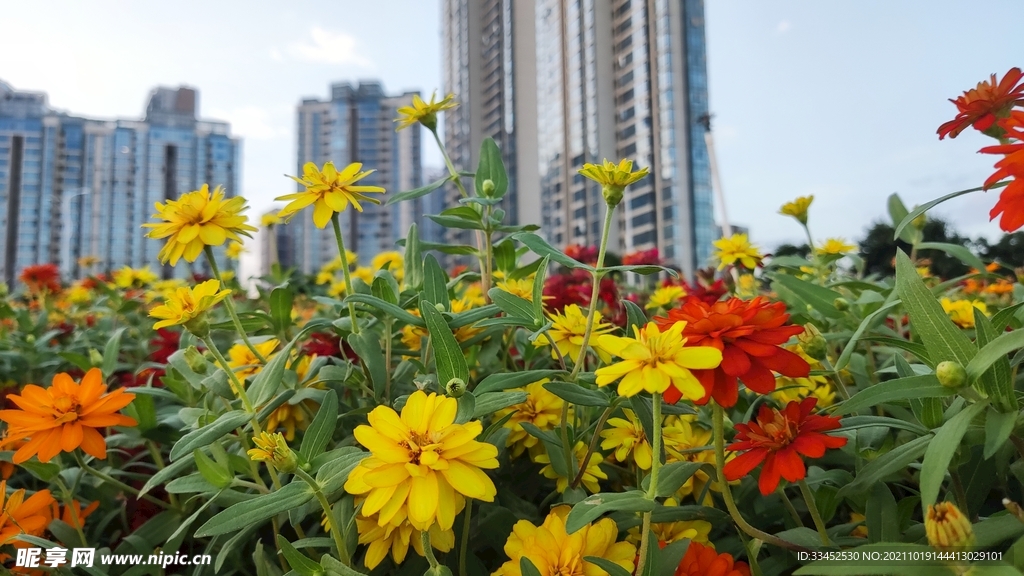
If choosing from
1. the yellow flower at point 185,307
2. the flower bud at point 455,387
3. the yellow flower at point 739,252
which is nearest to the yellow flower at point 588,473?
the flower bud at point 455,387

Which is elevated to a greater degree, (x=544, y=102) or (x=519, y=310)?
(x=544, y=102)

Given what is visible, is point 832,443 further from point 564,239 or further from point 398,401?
point 564,239

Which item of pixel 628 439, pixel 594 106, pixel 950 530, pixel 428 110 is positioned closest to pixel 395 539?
pixel 628 439

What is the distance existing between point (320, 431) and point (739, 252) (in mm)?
530

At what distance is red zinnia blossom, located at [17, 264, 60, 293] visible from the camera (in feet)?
4.38

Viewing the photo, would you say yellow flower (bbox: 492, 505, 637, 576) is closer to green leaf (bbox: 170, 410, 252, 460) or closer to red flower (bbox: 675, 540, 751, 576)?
red flower (bbox: 675, 540, 751, 576)

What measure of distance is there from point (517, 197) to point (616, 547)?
69.4 ft

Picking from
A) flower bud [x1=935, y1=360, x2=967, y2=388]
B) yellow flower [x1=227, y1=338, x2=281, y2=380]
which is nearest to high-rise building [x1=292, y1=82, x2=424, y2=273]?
yellow flower [x1=227, y1=338, x2=281, y2=380]

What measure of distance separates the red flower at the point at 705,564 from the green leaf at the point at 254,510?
20cm

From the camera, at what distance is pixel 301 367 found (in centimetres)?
50

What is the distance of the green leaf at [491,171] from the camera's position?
1.76 feet

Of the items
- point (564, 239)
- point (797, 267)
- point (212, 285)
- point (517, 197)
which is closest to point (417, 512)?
point (212, 285)

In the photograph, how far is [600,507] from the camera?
0.26m

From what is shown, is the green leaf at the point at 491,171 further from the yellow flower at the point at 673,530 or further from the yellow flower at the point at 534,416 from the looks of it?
the yellow flower at the point at 673,530
